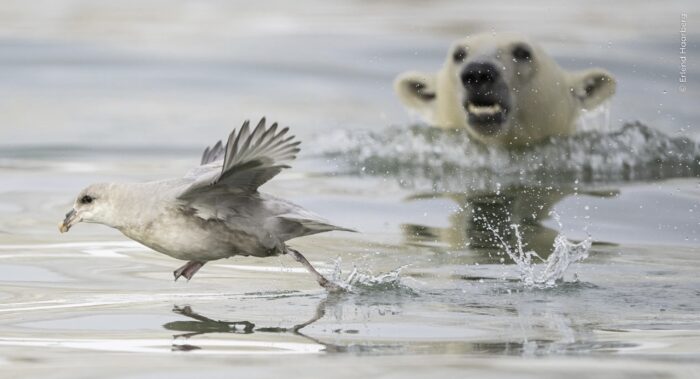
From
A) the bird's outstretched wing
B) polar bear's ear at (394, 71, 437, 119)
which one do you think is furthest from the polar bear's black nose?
the bird's outstretched wing

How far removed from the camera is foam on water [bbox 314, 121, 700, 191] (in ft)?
35.1

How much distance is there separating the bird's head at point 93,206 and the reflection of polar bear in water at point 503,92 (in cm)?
383

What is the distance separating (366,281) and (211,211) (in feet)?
3.00

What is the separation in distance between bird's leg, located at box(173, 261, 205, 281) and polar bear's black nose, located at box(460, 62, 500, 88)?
3.38 metres

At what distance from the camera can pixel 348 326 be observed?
6285 millimetres

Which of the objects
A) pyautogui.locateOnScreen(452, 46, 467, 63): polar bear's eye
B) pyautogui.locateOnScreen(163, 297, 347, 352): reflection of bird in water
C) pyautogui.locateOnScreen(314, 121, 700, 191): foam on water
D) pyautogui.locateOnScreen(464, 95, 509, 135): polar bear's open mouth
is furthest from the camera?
pyautogui.locateOnScreen(452, 46, 467, 63): polar bear's eye

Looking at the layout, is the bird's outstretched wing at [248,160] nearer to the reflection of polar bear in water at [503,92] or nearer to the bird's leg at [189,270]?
the bird's leg at [189,270]

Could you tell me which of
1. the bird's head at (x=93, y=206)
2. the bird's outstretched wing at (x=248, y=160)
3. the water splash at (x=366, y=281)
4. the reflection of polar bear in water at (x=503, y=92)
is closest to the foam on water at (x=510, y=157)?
the reflection of polar bear in water at (x=503, y=92)

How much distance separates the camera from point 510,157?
10.8 metres

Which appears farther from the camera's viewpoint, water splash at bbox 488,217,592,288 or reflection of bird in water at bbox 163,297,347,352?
water splash at bbox 488,217,592,288

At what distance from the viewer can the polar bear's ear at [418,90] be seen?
11.6m

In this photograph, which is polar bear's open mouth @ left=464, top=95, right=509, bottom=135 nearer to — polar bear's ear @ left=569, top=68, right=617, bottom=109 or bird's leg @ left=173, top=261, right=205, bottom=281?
polar bear's ear @ left=569, top=68, right=617, bottom=109

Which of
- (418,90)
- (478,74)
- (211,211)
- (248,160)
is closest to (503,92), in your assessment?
(478,74)

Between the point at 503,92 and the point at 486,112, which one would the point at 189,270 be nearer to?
the point at 486,112
